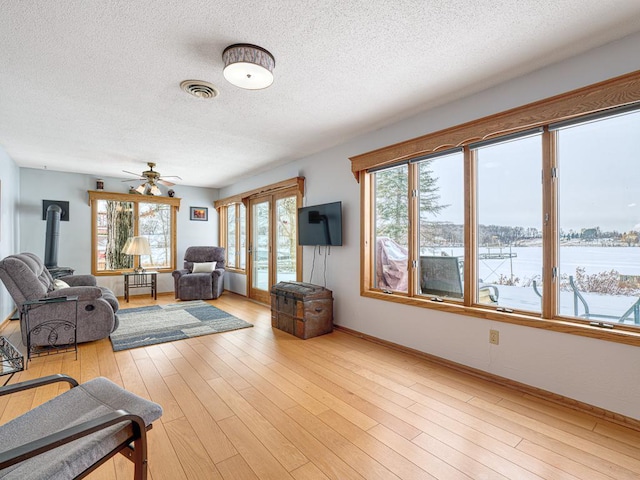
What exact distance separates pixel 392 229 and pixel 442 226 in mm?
630

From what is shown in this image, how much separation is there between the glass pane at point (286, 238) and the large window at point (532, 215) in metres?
2.02

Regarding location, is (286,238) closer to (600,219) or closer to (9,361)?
(9,361)

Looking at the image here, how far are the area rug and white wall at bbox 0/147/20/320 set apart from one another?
1403 millimetres

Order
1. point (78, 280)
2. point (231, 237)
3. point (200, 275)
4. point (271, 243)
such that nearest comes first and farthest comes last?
point (78, 280), point (271, 243), point (200, 275), point (231, 237)

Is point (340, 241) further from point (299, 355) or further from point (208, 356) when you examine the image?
point (208, 356)

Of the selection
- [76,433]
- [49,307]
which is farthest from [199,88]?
[49,307]

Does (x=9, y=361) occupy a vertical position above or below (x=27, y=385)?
below

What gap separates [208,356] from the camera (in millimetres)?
3152

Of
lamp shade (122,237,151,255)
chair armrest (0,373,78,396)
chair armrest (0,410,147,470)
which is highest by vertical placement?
lamp shade (122,237,151,255)

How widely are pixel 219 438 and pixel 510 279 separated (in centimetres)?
249

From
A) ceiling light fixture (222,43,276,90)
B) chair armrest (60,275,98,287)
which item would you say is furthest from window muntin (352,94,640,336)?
chair armrest (60,275,98,287)

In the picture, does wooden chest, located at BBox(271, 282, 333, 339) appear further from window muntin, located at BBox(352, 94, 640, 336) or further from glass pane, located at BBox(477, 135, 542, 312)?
glass pane, located at BBox(477, 135, 542, 312)

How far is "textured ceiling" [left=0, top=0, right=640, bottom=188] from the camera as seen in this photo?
5.78 feet

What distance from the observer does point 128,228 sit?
21.7 ft
